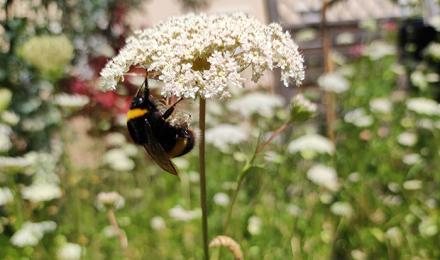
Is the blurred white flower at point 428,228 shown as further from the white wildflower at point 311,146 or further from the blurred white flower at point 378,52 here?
the blurred white flower at point 378,52

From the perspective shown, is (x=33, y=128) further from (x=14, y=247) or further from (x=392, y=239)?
(x=392, y=239)

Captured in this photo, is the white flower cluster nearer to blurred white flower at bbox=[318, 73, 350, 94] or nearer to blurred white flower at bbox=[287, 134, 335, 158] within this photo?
blurred white flower at bbox=[287, 134, 335, 158]

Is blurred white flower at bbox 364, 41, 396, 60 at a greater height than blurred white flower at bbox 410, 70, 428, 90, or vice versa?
blurred white flower at bbox 364, 41, 396, 60

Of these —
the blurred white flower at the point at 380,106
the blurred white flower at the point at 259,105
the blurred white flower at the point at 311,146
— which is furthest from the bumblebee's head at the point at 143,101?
the blurred white flower at the point at 380,106

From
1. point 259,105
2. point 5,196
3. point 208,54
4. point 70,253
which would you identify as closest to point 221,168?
point 259,105

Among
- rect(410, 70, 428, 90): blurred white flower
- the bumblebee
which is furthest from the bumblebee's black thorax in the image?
rect(410, 70, 428, 90): blurred white flower

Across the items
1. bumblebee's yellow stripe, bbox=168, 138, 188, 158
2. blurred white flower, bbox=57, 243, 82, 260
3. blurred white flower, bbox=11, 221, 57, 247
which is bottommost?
blurred white flower, bbox=11, 221, 57, 247

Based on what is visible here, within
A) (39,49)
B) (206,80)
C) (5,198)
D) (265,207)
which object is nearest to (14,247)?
(5,198)
